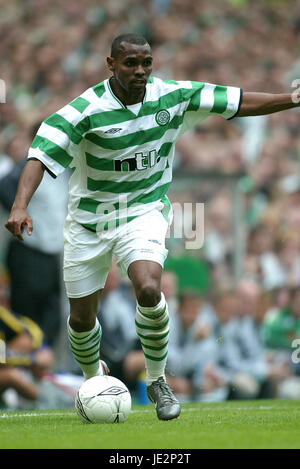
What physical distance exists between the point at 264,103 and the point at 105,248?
4.95 feet

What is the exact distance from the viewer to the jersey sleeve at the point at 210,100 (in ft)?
22.9

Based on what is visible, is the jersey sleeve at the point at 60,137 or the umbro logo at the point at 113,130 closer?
the jersey sleeve at the point at 60,137

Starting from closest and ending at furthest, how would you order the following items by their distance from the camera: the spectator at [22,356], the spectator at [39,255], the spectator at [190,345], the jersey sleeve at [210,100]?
the jersey sleeve at [210,100], the spectator at [22,356], the spectator at [39,255], the spectator at [190,345]

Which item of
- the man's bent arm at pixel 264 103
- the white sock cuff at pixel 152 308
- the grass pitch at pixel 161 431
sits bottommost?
the grass pitch at pixel 161 431

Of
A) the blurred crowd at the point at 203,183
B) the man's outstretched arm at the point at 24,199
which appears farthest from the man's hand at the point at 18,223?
the blurred crowd at the point at 203,183

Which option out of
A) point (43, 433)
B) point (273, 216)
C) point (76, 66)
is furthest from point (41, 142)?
point (76, 66)

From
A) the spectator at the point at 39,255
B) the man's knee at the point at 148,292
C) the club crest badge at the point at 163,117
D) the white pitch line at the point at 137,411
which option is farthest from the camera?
the spectator at the point at 39,255

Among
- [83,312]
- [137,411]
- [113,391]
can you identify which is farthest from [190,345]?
[113,391]

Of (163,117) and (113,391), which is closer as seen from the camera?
(113,391)

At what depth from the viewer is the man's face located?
6.59m

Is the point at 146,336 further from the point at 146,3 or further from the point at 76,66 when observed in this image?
the point at 146,3

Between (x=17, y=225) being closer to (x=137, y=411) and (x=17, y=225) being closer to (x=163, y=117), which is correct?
(x=163, y=117)

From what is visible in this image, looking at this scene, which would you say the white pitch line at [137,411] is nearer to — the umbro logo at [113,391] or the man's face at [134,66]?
the umbro logo at [113,391]

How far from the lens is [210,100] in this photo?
23.0 feet
